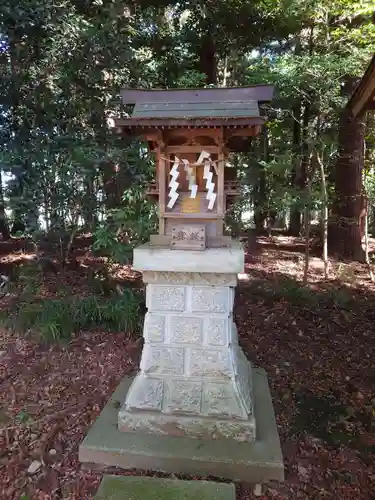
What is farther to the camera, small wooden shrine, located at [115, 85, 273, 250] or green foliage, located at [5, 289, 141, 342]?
green foliage, located at [5, 289, 141, 342]

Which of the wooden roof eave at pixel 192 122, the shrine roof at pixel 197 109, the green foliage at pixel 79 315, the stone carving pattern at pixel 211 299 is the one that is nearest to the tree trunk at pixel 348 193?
the green foliage at pixel 79 315

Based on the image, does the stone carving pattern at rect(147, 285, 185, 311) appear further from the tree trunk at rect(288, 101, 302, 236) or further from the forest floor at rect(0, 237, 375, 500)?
the tree trunk at rect(288, 101, 302, 236)

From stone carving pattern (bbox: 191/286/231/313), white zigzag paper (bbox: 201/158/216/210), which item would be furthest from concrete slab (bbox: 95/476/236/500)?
white zigzag paper (bbox: 201/158/216/210)

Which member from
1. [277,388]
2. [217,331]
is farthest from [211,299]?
[277,388]

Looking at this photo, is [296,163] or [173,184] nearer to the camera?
[173,184]

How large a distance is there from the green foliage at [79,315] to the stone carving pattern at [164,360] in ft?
6.68

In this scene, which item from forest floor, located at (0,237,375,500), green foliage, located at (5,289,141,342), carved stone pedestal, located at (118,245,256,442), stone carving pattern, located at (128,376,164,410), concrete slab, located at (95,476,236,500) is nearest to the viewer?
concrete slab, located at (95,476,236,500)

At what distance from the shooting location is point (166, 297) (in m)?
3.09

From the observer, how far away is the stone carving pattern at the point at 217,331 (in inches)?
120

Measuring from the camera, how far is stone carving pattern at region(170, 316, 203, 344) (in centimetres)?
308

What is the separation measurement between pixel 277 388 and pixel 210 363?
5.07ft

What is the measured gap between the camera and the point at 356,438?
343 cm

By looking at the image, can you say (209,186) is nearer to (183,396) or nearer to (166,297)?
(166,297)

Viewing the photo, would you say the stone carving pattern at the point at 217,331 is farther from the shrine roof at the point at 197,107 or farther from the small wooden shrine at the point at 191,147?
the shrine roof at the point at 197,107
